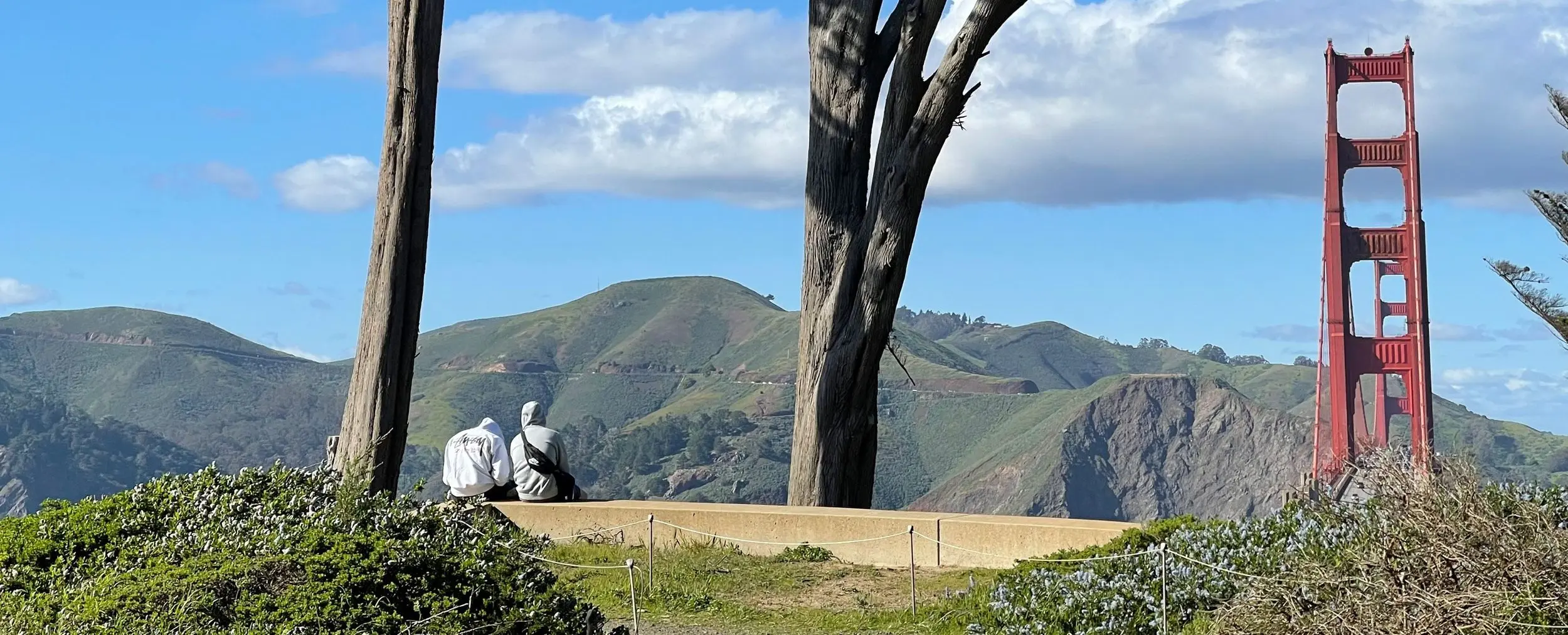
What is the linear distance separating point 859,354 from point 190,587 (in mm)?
7013

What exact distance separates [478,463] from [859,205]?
3.49m

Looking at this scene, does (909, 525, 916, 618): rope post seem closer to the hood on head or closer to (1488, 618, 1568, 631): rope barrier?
(1488, 618, 1568, 631): rope barrier

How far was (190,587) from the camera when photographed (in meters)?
5.47

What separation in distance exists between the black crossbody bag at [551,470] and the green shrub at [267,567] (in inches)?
193

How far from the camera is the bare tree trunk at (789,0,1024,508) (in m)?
11.8

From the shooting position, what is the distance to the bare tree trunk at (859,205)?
1180cm

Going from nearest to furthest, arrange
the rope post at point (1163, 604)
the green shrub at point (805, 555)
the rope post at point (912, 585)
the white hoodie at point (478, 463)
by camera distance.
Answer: the rope post at point (1163, 604), the rope post at point (912, 585), the green shrub at point (805, 555), the white hoodie at point (478, 463)

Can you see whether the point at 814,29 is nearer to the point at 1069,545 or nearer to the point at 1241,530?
the point at 1069,545

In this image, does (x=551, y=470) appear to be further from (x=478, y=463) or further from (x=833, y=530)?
(x=833, y=530)

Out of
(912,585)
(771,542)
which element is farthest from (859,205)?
(912,585)

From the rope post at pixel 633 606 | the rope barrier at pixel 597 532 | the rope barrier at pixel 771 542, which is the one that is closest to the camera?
the rope post at pixel 633 606

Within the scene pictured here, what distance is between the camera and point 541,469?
1159cm

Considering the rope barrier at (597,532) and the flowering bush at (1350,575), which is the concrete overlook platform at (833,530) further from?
the flowering bush at (1350,575)

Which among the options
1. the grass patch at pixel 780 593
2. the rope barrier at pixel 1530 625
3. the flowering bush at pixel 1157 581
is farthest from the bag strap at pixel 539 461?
the rope barrier at pixel 1530 625
